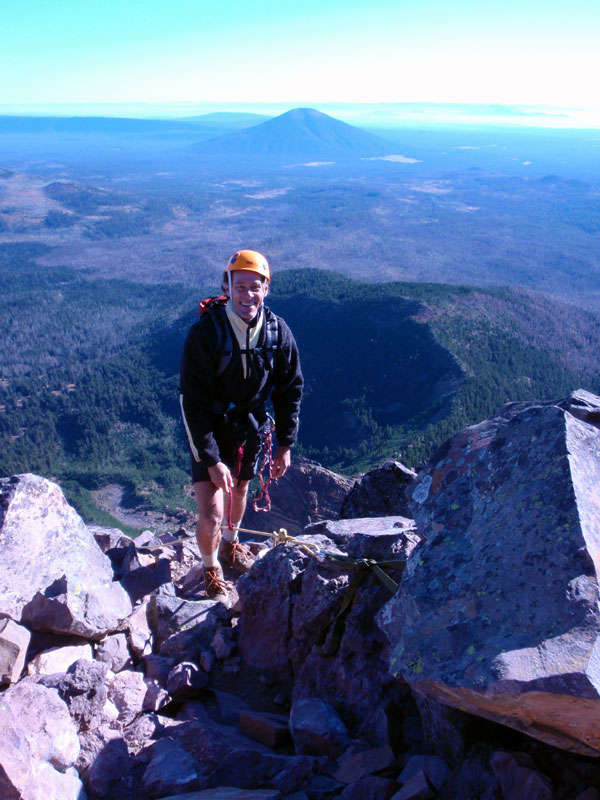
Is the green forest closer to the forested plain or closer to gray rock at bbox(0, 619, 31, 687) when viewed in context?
the forested plain

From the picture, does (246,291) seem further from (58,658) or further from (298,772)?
(298,772)

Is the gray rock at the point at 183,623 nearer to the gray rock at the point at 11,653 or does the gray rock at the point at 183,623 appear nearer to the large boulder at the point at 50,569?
the large boulder at the point at 50,569

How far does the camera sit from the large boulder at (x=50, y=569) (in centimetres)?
468

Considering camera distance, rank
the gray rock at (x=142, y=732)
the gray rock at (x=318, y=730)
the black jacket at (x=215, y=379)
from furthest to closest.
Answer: the black jacket at (x=215, y=379), the gray rock at (x=142, y=732), the gray rock at (x=318, y=730)

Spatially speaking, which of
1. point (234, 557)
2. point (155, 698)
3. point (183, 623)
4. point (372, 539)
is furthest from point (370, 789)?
point (234, 557)

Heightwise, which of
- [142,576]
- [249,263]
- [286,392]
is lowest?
[142,576]

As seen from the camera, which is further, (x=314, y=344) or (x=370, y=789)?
(x=314, y=344)

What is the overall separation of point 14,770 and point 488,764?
235 centimetres

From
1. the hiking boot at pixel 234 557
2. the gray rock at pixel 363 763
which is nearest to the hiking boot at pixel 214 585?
the hiking boot at pixel 234 557

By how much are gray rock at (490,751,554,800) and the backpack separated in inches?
127

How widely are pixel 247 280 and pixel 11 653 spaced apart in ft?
10.7

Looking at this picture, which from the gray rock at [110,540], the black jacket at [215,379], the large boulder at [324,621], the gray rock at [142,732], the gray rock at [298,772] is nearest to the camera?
the gray rock at [298,772]

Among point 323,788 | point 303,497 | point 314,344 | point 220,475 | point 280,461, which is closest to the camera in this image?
point 323,788

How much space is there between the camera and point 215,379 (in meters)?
4.87
